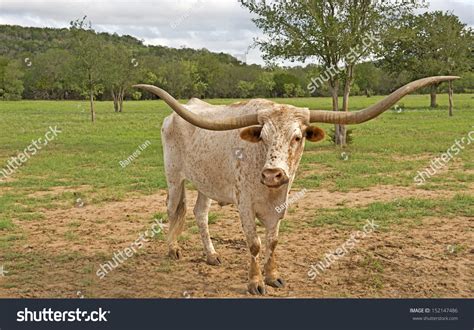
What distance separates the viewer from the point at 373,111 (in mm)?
5719

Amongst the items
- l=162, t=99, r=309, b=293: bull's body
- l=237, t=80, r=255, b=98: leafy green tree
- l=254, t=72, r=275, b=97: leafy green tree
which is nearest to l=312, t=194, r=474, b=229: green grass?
l=162, t=99, r=309, b=293: bull's body

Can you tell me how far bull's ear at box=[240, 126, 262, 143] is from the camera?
5.79 m

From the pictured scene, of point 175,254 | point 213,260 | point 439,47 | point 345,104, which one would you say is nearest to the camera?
point 213,260

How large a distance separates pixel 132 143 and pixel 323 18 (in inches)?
377

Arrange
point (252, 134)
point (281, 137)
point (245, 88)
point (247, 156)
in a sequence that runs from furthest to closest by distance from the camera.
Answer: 1. point (245, 88)
2. point (247, 156)
3. point (252, 134)
4. point (281, 137)

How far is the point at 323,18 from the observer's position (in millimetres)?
19031

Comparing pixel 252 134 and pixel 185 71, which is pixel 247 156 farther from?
pixel 185 71

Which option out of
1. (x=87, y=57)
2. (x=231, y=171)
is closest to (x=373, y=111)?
(x=231, y=171)

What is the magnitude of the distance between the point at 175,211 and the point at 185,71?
191 ft

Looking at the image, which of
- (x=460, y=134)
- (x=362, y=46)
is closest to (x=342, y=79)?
(x=362, y=46)

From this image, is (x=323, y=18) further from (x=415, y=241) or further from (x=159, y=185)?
(x=415, y=241)

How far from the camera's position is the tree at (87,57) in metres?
31.5

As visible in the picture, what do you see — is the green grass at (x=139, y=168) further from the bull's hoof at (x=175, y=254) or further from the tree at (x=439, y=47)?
the tree at (x=439, y=47)

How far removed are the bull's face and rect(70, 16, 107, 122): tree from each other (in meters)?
27.9
